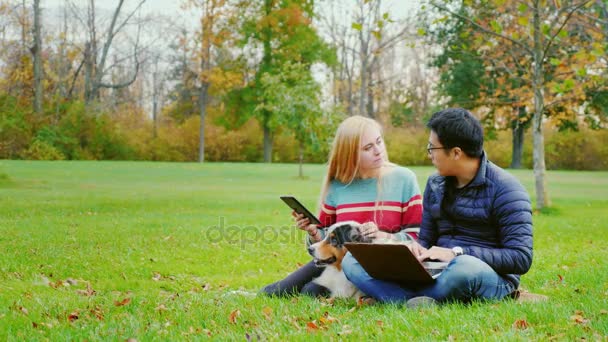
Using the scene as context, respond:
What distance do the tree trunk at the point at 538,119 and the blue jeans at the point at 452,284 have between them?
32.3 feet

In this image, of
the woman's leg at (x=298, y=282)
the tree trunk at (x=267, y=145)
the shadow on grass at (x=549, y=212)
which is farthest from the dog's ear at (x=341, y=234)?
the tree trunk at (x=267, y=145)

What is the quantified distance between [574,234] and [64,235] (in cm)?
856

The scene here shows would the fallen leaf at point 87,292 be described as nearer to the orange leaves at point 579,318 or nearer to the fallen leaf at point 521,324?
the fallen leaf at point 521,324

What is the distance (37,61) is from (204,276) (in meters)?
33.8

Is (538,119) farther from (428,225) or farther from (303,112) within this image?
(303,112)

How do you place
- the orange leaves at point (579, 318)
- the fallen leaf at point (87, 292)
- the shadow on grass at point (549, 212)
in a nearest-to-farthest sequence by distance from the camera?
1. the orange leaves at point (579, 318)
2. the fallen leaf at point (87, 292)
3. the shadow on grass at point (549, 212)

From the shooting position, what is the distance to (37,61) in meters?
37.8

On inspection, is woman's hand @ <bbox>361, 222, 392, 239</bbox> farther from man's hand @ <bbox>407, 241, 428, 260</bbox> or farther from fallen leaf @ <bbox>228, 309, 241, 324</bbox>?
fallen leaf @ <bbox>228, 309, 241, 324</bbox>

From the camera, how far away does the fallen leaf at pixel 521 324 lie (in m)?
3.92

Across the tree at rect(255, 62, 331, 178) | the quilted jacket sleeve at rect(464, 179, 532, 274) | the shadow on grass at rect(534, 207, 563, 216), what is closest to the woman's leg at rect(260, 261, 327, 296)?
the quilted jacket sleeve at rect(464, 179, 532, 274)

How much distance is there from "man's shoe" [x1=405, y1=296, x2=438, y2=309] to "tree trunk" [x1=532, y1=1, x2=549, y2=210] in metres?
10.1

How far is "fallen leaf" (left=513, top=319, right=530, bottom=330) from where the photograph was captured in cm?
392

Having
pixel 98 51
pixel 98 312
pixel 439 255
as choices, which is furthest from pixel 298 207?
pixel 98 51

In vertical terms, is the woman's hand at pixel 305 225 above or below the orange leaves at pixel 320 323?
above
